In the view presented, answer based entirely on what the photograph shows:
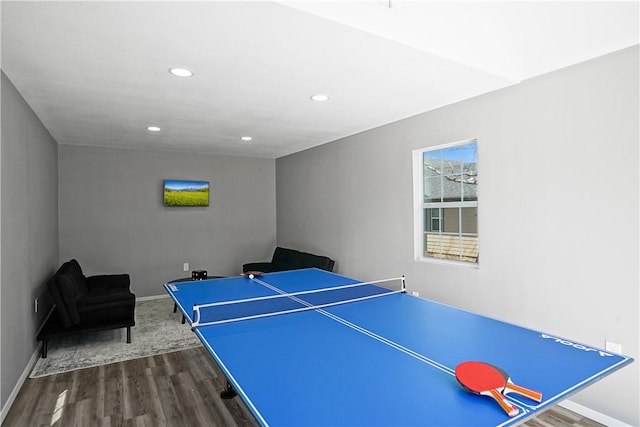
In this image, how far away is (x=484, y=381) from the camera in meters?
1.26

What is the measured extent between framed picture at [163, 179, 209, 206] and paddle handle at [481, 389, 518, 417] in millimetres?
5896

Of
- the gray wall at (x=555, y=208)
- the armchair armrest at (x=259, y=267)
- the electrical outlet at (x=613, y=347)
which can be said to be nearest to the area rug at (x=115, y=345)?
the armchair armrest at (x=259, y=267)

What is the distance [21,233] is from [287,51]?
8.73 ft

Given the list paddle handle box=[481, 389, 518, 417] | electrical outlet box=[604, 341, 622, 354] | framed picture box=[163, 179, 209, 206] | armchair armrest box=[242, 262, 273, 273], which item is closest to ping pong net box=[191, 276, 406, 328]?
paddle handle box=[481, 389, 518, 417]

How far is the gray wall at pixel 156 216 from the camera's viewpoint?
A: 5.61 metres

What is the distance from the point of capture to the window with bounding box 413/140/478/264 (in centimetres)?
361

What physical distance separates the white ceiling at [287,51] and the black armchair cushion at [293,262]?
2.17 m

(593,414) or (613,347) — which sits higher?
(613,347)

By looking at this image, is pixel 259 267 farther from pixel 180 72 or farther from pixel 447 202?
pixel 180 72

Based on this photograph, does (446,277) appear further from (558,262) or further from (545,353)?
(545,353)

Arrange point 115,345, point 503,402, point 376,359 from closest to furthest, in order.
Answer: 1. point 503,402
2. point 376,359
3. point 115,345

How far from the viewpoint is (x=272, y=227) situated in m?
7.25

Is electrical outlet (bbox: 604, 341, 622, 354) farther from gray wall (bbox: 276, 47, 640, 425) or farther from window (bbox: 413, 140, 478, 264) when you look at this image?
window (bbox: 413, 140, 478, 264)

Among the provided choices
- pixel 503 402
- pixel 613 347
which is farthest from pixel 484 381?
pixel 613 347
